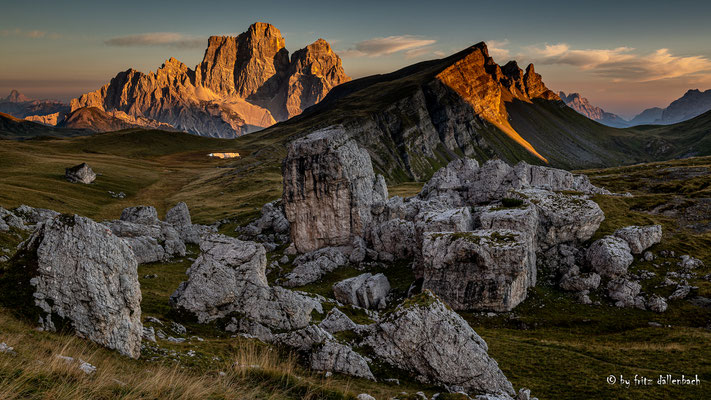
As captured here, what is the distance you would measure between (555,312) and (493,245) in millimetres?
10573

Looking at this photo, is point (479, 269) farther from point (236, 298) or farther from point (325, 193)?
point (325, 193)

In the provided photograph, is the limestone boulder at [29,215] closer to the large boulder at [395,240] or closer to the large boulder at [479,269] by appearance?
the large boulder at [395,240]

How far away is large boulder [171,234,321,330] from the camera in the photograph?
33125 mm

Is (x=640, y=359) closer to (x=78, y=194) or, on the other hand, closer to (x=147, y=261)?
(x=147, y=261)

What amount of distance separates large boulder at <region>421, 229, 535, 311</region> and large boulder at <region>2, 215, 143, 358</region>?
3544 cm

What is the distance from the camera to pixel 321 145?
2852 inches

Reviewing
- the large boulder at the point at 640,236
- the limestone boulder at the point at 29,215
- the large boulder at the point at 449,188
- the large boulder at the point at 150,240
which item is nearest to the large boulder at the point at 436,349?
the large boulder at the point at 640,236

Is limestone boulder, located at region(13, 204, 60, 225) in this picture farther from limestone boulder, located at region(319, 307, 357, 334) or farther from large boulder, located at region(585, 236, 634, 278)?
large boulder, located at region(585, 236, 634, 278)

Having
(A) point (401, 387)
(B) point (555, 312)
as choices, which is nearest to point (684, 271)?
(B) point (555, 312)

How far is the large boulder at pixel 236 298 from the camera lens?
3312 cm

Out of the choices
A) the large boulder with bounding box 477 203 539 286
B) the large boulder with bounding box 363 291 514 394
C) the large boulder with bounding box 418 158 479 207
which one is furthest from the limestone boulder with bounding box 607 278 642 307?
the large boulder with bounding box 418 158 479 207

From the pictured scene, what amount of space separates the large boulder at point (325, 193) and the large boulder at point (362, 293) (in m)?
19.5

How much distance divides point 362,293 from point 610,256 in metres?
32.6

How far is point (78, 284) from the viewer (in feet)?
65.3
